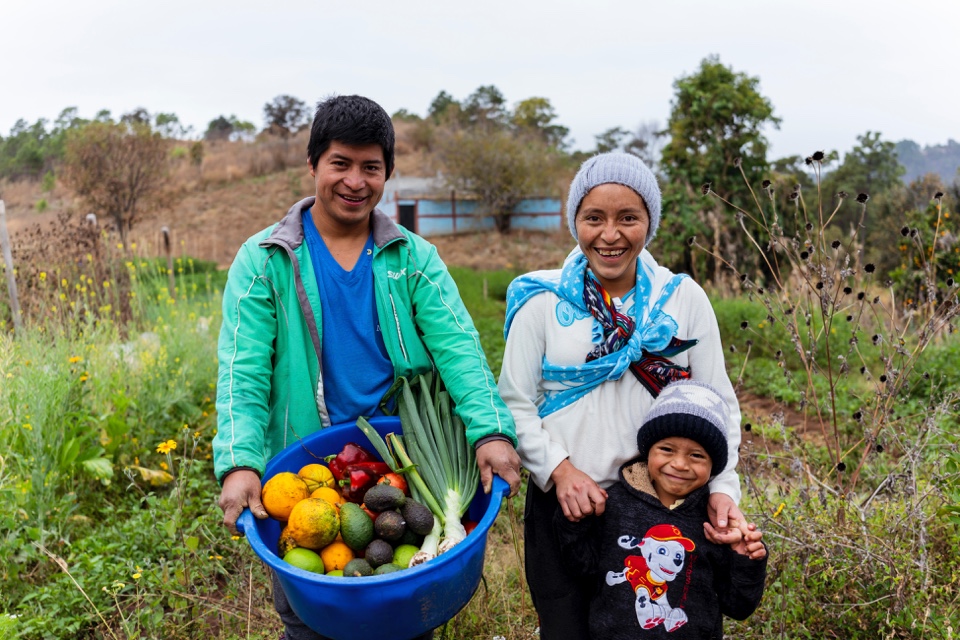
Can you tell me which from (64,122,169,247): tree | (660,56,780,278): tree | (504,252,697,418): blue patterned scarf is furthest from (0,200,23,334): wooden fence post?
(64,122,169,247): tree

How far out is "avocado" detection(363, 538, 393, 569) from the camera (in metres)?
1.68

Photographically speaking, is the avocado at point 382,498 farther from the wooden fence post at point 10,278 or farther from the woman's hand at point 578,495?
the wooden fence post at point 10,278

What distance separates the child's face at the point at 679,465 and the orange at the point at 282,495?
91 cm

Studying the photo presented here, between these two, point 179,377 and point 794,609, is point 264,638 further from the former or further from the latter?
point 179,377

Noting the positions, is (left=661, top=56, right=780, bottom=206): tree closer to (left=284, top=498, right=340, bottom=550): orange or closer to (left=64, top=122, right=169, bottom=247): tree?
(left=284, top=498, right=340, bottom=550): orange

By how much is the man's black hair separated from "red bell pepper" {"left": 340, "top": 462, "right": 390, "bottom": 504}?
0.88 m

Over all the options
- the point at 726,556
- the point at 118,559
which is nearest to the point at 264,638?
the point at 118,559

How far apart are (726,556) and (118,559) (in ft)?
8.36

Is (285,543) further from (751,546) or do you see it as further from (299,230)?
(751,546)

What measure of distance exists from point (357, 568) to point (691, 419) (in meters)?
0.88

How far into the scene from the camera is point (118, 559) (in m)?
3.00

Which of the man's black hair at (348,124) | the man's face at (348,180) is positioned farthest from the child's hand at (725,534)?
the man's black hair at (348,124)

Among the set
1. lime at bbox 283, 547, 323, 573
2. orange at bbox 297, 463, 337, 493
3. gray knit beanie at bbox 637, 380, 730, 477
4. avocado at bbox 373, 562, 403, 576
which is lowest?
avocado at bbox 373, 562, 403, 576

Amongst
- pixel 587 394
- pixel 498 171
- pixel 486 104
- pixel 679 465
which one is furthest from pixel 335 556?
pixel 486 104
